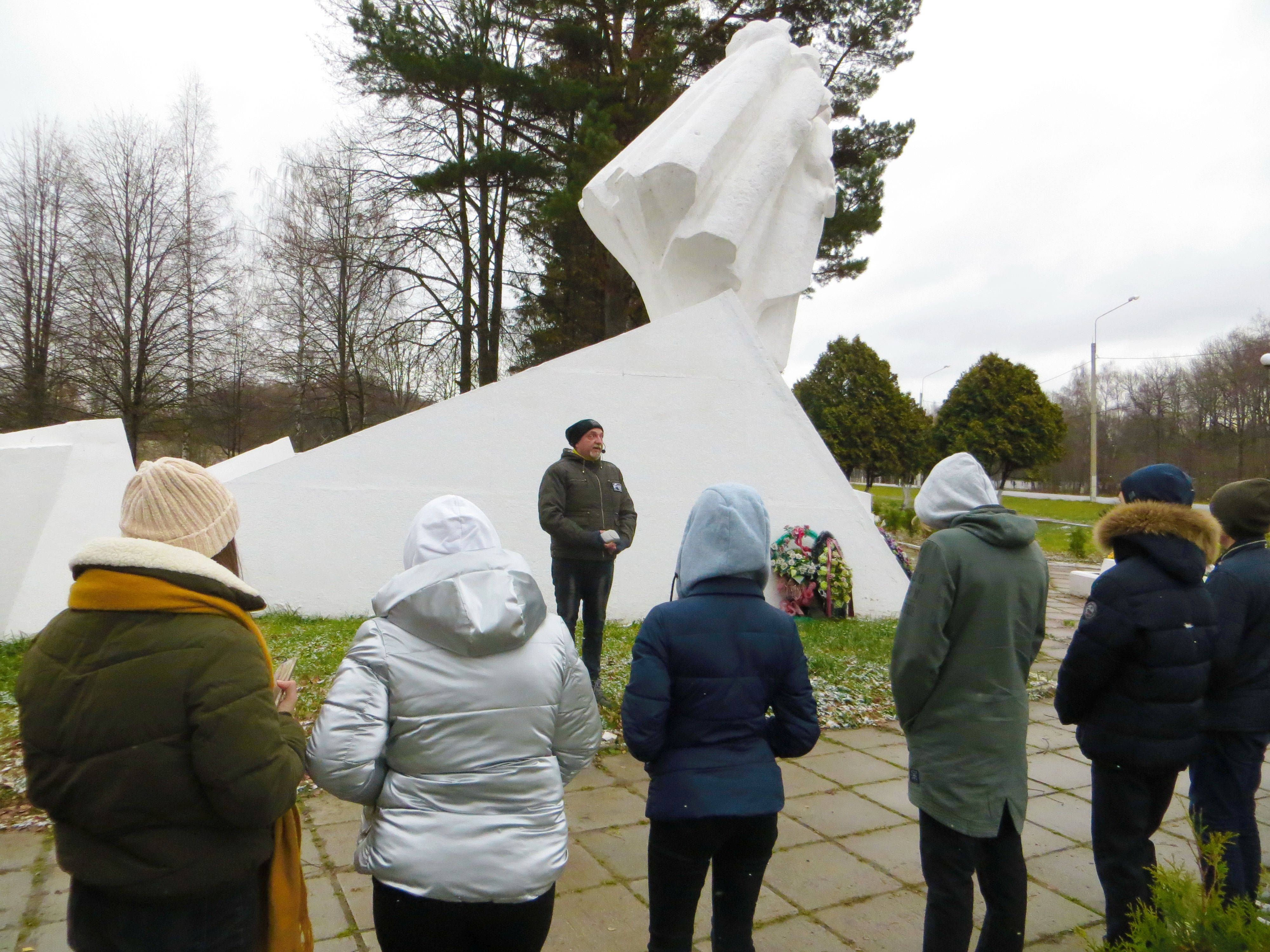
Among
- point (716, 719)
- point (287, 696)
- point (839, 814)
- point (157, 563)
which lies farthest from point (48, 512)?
point (716, 719)

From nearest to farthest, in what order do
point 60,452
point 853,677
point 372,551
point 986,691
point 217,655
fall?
1. point 217,655
2. point 986,691
3. point 853,677
4. point 60,452
5. point 372,551

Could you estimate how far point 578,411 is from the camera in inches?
276

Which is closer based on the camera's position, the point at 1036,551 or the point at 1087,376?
the point at 1036,551

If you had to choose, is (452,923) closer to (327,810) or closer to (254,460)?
(327,810)

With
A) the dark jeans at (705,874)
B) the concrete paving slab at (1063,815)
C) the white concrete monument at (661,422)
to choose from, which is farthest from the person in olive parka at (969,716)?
the white concrete monument at (661,422)

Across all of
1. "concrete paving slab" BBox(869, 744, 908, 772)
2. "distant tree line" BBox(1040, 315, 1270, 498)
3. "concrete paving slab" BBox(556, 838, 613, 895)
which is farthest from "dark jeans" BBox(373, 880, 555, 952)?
"distant tree line" BBox(1040, 315, 1270, 498)

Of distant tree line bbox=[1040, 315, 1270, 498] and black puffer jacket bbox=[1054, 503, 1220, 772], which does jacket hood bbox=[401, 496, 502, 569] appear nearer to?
black puffer jacket bbox=[1054, 503, 1220, 772]

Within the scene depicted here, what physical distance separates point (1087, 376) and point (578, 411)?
141 ft

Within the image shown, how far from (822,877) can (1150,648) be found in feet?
4.37

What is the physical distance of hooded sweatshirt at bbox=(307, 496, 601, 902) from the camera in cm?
164

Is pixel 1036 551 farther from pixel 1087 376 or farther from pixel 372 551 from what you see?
pixel 1087 376

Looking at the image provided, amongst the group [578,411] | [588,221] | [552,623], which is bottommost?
[552,623]

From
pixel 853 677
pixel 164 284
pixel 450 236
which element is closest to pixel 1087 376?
pixel 450 236

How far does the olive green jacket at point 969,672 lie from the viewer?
2.23 meters
